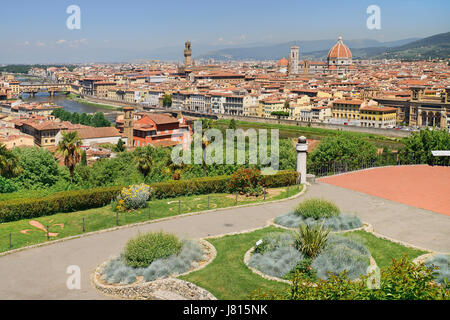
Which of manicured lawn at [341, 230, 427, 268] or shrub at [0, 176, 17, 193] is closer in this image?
manicured lawn at [341, 230, 427, 268]

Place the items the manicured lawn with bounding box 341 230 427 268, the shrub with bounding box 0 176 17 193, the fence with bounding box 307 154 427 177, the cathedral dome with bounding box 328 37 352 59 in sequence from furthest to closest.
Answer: the cathedral dome with bounding box 328 37 352 59 < the fence with bounding box 307 154 427 177 < the shrub with bounding box 0 176 17 193 < the manicured lawn with bounding box 341 230 427 268

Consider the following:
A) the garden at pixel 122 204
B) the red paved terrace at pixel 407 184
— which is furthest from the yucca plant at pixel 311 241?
the red paved terrace at pixel 407 184

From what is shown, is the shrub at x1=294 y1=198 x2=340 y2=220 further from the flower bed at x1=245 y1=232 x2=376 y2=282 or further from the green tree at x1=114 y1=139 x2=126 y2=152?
the green tree at x1=114 y1=139 x2=126 y2=152

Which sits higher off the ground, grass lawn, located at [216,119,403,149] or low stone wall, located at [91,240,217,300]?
low stone wall, located at [91,240,217,300]

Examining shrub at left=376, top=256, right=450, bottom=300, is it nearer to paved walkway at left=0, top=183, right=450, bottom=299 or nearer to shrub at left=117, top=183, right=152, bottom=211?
paved walkway at left=0, top=183, right=450, bottom=299

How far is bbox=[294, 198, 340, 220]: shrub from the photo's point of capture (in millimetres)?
12094

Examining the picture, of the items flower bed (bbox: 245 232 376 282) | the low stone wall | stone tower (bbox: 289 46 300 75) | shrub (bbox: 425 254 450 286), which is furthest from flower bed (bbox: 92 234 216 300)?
stone tower (bbox: 289 46 300 75)

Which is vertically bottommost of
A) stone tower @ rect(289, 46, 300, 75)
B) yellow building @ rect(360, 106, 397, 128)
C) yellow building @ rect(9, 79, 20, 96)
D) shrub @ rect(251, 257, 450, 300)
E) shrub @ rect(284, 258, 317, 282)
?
yellow building @ rect(360, 106, 397, 128)

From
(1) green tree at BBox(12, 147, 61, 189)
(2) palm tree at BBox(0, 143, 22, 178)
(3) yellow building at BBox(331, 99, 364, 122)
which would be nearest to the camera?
(2) palm tree at BBox(0, 143, 22, 178)

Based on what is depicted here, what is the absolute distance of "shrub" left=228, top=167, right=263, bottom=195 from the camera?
16.1 metres

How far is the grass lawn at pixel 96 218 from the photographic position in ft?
38.2

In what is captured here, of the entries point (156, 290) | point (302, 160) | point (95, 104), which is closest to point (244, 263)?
point (156, 290)

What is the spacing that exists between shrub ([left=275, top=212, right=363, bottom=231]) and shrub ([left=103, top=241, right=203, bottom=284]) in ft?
11.2

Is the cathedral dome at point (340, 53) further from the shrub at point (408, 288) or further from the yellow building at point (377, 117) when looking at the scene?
the shrub at point (408, 288)
